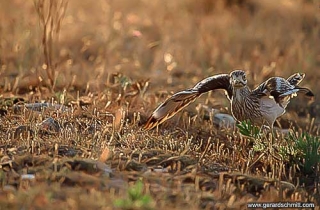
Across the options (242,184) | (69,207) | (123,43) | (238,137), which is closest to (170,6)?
(123,43)

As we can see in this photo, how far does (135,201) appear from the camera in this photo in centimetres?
418

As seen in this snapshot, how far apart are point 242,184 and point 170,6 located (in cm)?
776

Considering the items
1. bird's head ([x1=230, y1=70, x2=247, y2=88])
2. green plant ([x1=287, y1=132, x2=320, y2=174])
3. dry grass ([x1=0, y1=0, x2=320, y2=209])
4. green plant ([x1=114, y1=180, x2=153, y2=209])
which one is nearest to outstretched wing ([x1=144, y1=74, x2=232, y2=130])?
dry grass ([x1=0, y1=0, x2=320, y2=209])

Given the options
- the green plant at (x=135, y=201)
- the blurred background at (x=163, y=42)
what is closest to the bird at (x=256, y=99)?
the blurred background at (x=163, y=42)

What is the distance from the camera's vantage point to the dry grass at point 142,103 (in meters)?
4.64

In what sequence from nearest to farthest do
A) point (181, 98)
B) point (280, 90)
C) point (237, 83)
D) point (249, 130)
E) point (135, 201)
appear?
point (135, 201), point (249, 130), point (237, 83), point (280, 90), point (181, 98)

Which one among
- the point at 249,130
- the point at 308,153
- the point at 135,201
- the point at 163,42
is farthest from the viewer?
the point at 163,42

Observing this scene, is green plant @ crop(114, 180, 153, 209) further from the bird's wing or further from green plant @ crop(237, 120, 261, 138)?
the bird's wing

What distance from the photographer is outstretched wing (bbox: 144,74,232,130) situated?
619cm

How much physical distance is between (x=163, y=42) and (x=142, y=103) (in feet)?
10.8

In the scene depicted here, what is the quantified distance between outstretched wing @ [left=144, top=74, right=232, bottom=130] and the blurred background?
1.60m

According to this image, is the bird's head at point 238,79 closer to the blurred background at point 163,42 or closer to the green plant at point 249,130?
the green plant at point 249,130

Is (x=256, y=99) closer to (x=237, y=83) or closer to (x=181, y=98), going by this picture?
(x=237, y=83)

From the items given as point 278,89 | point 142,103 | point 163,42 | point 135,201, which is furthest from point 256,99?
point 163,42
